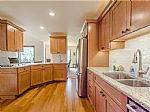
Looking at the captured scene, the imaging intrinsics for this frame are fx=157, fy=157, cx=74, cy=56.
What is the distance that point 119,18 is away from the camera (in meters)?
2.56

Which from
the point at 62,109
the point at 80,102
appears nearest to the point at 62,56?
the point at 80,102

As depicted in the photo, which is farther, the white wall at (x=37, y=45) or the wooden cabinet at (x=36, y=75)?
the white wall at (x=37, y=45)

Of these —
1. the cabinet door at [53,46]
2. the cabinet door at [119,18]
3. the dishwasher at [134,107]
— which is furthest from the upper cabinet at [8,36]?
the dishwasher at [134,107]

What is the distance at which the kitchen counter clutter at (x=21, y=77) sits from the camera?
4457 millimetres

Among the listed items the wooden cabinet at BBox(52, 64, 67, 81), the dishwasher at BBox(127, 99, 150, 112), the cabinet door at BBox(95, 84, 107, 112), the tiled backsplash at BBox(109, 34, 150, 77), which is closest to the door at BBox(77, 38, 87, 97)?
the tiled backsplash at BBox(109, 34, 150, 77)

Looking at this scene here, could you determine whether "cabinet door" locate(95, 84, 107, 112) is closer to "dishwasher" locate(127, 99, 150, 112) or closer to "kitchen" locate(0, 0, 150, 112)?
"kitchen" locate(0, 0, 150, 112)

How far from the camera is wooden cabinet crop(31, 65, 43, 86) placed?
589cm

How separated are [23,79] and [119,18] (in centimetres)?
363

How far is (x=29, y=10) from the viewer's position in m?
4.28

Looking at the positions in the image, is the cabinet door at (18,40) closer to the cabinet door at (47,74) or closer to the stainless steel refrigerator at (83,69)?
the cabinet door at (47,74)

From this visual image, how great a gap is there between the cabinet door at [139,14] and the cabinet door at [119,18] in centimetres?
21

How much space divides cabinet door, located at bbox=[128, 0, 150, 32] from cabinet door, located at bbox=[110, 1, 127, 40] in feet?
0.69

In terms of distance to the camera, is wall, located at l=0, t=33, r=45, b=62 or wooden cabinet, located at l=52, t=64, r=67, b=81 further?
wall, located at l=0, t=33, r=45, b=62

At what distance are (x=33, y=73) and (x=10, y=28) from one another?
184 centimetres
